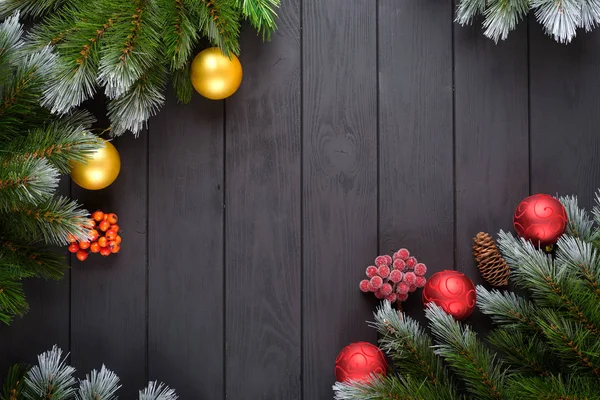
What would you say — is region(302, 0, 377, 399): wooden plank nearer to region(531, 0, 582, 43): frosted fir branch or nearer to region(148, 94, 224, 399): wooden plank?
region(148, 94, 224, 399): wooden plank

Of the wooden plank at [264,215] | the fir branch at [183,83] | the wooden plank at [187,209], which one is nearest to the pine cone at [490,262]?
the wooden plank at [264,215]

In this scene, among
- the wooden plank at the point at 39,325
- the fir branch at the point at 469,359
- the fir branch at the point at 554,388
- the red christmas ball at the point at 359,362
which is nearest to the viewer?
the fir branch at the point at 554,388

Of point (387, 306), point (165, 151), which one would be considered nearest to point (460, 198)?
point (387, 306)

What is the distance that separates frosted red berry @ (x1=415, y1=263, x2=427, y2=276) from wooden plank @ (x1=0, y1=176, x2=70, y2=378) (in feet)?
2.20

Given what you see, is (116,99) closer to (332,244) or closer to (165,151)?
(165,151)

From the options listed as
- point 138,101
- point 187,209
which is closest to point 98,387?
point 187,209

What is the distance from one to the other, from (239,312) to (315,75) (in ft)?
1.59

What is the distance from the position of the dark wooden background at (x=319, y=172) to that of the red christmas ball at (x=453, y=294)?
11cm

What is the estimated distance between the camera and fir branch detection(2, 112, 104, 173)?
36.2 inches

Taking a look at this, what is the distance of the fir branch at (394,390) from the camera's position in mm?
943

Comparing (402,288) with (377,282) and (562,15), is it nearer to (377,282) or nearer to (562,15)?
(377,282)

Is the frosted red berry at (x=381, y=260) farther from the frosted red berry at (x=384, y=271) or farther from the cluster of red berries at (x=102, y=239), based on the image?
the cluster of red berries at (x=102, y=239)

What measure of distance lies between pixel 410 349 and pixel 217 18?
2.09 feet

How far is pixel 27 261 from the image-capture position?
3.30 feet
